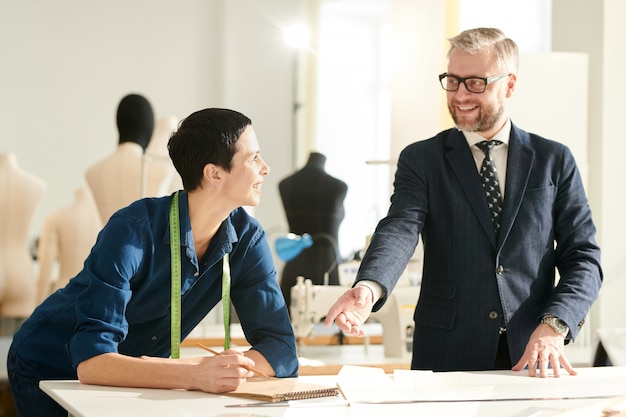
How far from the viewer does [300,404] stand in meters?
1.88

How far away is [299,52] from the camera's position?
8180mm

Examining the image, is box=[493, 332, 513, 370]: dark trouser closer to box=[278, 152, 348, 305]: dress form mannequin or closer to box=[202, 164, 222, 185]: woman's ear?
box=[202, 164, 222, 185]: woman's ear

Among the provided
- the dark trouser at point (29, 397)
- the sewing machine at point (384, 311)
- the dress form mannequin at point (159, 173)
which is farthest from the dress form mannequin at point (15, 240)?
the dark trouser at point (29, 397)

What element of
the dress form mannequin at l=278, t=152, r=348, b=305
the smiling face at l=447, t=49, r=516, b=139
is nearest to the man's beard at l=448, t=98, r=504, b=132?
the smiling face at l=447, t=49, r=516, b=139

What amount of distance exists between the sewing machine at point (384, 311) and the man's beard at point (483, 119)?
5.23ft

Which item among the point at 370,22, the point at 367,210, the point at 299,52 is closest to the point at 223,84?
the point at 299,52

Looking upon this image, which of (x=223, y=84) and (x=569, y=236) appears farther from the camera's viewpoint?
(x=223, y=84)

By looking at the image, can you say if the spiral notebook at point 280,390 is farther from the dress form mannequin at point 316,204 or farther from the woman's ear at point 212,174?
the dress form mannequin at point 316,204

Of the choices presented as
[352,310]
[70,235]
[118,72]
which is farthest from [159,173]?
[118,72]

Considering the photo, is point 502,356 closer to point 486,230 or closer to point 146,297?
point 486,230

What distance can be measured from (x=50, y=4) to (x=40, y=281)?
10.9 feet

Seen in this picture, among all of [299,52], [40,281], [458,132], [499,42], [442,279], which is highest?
[299,52]

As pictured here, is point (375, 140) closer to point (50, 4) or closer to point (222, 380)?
point (50, 4)

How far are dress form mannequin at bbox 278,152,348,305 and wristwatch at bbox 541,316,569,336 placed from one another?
2895 mm
